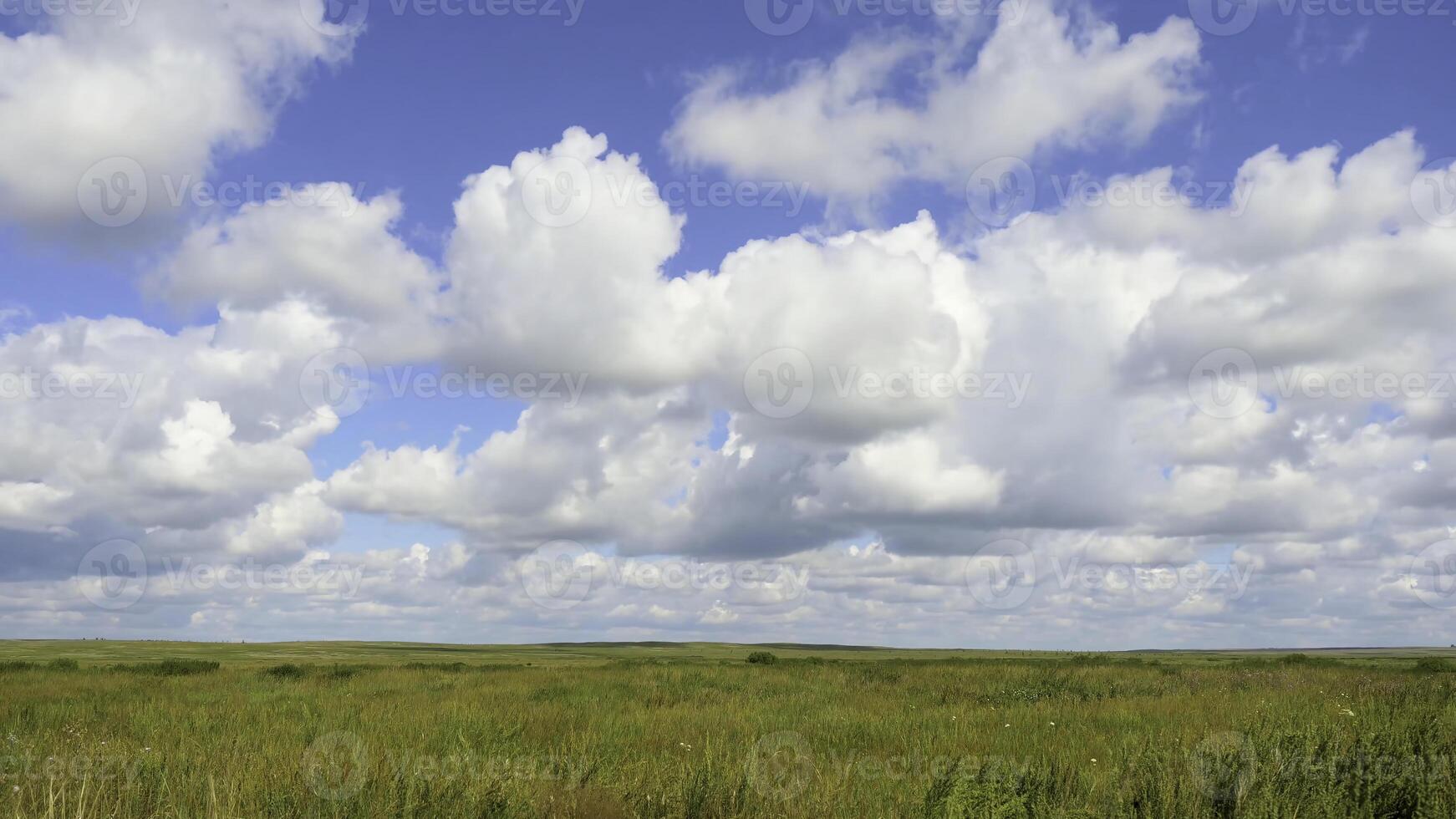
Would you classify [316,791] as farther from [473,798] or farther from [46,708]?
[46,708]

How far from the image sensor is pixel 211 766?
8.04 m

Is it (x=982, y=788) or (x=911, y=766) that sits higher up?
(x=982, y=788)

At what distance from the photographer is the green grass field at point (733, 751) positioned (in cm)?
624

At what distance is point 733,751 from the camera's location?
1011 centimetres

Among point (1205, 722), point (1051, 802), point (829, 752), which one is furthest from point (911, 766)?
point (1205, 722)

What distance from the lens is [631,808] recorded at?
247 inches

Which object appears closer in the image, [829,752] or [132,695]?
[829,752]

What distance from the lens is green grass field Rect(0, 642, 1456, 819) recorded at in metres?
6.24

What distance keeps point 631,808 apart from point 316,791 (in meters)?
2.34

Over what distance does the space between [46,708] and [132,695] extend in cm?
303

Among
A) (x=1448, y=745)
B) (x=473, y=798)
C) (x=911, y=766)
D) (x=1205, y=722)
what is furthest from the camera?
(x=1205, y=722)

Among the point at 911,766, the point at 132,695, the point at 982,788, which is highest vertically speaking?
the point at 982,788

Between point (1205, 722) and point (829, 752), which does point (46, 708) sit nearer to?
point (829, 752)

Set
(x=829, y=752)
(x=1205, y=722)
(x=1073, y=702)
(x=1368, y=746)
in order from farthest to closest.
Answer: (x=1073, y=702), (x=1205, y=722), (x=829, y=752), (x=1368, y=746)
